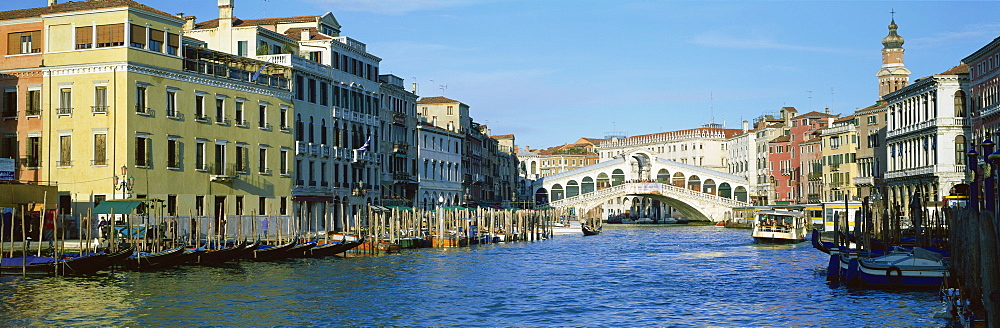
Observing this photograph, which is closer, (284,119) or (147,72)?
(147,72)

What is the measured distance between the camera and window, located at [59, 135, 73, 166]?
96.8 ft

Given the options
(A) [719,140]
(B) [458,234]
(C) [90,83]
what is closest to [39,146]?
(C) [90,83]

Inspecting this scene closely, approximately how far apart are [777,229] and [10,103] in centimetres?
2476

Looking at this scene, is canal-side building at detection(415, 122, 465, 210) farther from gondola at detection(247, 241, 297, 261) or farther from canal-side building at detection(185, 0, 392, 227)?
gondola at detection(247, 241, 297, 261)

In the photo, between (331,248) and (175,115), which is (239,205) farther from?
(331,248)

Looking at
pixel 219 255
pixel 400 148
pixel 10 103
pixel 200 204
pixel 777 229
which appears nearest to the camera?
pixel 219 255

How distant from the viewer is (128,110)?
95.7ft

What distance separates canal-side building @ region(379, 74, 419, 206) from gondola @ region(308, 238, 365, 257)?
13833 mm

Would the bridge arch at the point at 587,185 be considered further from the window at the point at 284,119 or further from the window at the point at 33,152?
the window at the point at 33,152

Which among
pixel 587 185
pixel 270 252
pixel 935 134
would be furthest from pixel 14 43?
pixel 587 185

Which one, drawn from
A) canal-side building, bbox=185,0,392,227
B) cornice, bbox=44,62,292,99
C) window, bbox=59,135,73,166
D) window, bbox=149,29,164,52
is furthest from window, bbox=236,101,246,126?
window, bbox=59,135,73,166

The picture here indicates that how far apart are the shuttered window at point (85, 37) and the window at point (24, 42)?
141 cm

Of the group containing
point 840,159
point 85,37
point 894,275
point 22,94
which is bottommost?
point 894,275

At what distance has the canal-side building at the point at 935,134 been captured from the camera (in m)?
→ 45.7
